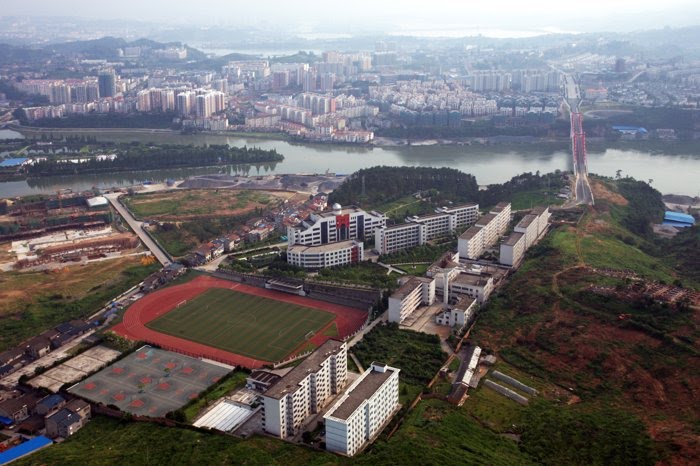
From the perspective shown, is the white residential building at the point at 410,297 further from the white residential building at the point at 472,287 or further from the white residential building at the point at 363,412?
the white residential building at the point at 363,412

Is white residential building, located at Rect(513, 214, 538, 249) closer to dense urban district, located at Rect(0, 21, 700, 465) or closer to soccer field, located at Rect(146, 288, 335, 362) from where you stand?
dense urban district, located at Rect(0, 21, 700, 465)

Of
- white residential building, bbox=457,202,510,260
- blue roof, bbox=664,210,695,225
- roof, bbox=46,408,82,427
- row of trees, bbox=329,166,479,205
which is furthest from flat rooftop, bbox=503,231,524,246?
roof, bbox=46,408,82,427

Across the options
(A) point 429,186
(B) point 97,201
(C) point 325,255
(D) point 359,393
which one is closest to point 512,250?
(C) point 325,255

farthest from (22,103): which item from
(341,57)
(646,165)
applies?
(646,165)

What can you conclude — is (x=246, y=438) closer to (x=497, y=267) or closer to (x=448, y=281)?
(x=448, y=281)

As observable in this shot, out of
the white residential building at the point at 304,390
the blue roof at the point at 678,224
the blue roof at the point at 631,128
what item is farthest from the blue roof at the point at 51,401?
the blue roof at the point at 631,128

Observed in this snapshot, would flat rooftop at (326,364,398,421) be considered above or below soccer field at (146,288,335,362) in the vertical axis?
above
